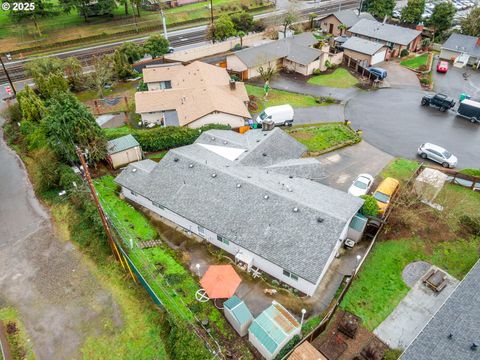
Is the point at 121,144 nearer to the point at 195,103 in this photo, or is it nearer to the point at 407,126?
the point at 195,103

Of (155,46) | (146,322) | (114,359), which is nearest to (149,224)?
(146,322)

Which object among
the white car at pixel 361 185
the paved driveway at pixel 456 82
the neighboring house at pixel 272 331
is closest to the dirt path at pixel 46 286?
the neighboring house at pixel 272 331

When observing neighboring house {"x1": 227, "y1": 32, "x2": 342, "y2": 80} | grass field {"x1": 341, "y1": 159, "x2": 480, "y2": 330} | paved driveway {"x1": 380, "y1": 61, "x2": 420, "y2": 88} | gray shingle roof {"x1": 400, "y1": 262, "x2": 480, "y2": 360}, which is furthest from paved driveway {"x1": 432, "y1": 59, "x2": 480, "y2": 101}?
gray shingle roof {"x1": 400, "y1": 262, "x2": 480, "y2": 360}

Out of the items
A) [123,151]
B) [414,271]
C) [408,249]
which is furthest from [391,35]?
[123,151]

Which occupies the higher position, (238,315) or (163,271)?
(238,315)

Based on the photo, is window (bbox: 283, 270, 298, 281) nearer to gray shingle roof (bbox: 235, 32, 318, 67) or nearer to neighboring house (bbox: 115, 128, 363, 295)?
neighboring house (bbox: 115, 128, 363, 295)

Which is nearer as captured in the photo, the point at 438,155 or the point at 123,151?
the point at 123,151

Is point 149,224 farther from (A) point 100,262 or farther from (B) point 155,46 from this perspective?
(B) point 155,46
